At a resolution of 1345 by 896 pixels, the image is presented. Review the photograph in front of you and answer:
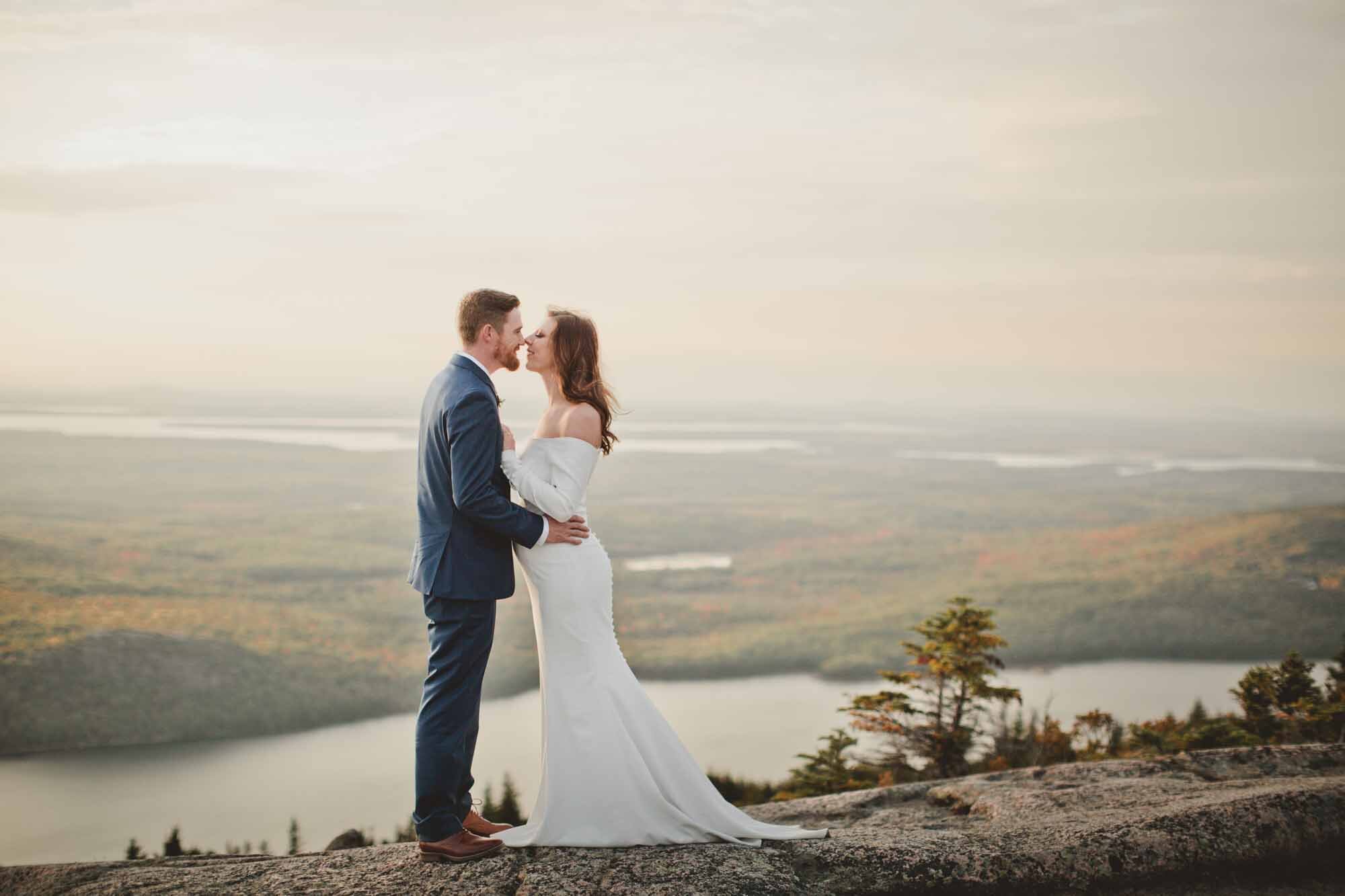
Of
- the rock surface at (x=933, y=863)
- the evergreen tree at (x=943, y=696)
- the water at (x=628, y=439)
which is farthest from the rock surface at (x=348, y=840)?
the water at (x=628, y=439)

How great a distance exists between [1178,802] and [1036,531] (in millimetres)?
84858

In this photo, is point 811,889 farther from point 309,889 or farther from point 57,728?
point 57,728

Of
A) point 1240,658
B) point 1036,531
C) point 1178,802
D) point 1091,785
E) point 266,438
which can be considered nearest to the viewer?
point 1178,802

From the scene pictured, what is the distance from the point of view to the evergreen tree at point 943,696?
1346 cm

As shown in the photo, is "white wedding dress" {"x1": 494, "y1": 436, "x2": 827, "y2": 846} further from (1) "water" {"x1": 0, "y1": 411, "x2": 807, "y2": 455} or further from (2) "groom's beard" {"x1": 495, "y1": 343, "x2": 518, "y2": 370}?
(1) "water" {"x1": 0, "y1": 411, "x2": 807, "y2": 455}

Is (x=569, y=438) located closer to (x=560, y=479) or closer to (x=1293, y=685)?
(x=560, y=479)

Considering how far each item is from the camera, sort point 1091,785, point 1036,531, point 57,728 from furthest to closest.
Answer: point 1036,531 < point 57,728 < point 1091,785

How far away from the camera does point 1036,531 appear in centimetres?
8619

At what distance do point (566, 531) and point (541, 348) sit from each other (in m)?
1.19

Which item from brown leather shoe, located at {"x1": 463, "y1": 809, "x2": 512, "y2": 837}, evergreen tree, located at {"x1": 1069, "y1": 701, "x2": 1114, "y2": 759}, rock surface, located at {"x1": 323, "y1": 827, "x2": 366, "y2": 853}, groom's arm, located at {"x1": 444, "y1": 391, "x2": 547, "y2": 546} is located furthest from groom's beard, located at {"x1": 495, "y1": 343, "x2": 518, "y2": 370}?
evergreen tree, located at {"x1": 1069, "y1": 701, "x2": 1114, "y2": 759}

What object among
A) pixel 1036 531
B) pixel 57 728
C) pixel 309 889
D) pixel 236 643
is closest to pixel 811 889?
pixel 309 889

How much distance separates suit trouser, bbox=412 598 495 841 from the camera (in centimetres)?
574

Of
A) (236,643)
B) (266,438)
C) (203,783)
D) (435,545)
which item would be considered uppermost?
(266,438)

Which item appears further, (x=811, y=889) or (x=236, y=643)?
(x=236, y=643)
